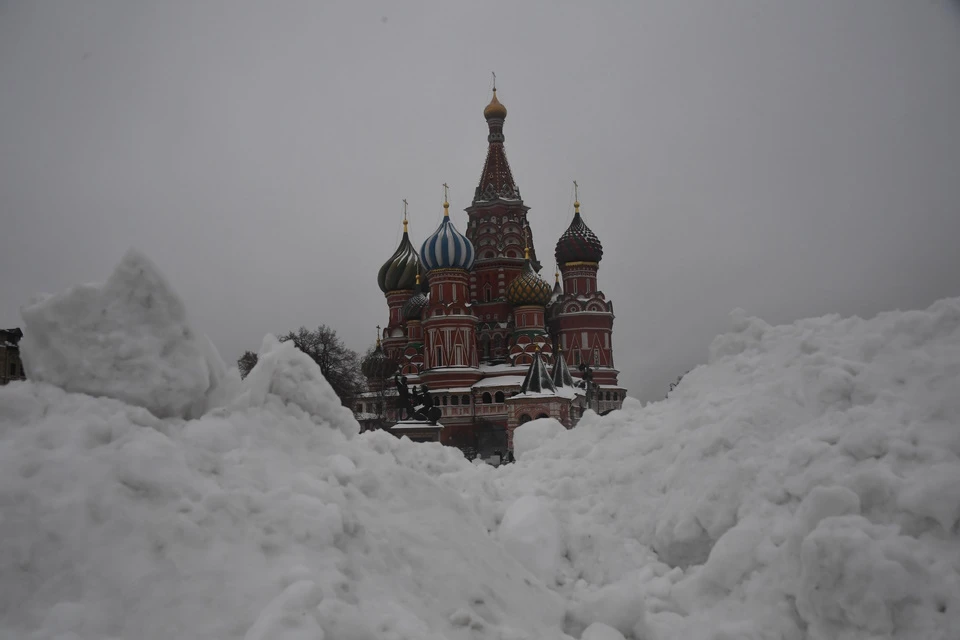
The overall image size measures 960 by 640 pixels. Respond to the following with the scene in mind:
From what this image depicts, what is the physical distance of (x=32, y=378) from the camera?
4695mm

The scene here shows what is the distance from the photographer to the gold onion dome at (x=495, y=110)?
40.8 metres

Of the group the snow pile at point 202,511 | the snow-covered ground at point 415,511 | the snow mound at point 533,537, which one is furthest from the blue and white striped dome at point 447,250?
the snow pile at point 202,511

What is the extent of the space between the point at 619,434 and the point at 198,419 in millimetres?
4916

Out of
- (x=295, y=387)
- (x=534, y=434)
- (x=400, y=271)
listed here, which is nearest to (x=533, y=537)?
(x=295, y=387)

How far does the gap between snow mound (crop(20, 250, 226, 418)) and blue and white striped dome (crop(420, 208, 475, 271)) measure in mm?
29098

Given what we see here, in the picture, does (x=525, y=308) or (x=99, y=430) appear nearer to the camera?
(x=99, y=430)

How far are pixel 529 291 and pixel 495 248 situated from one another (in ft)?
12.5

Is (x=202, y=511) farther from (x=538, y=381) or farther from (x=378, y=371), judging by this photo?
(x=378, y=371)

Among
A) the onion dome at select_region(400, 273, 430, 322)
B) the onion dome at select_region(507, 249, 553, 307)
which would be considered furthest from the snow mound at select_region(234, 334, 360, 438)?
the onion dome at select_region(400, 273, 430, 322)

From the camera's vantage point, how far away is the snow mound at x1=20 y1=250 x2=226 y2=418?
466 centimetres

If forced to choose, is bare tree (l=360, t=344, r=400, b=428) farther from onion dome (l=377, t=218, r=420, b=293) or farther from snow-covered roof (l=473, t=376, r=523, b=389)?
snow-covered roof (l=473, t=376, r=523, b=389)

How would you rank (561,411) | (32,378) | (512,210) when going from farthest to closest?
(512,210)
(561,411)
(32,378)

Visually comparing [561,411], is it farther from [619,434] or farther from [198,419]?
[198,419]

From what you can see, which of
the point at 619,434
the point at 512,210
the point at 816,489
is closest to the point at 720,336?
the point at 619,434
